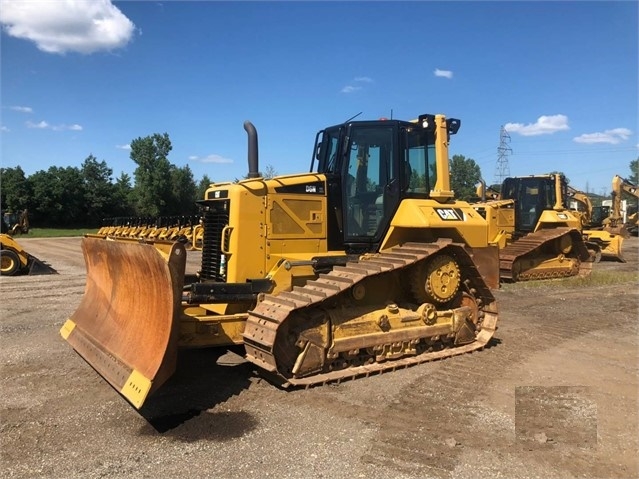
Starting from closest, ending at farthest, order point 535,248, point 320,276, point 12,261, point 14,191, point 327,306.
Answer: point 327,306 < point 320,276 < point 535,248 < point 12,261 < point 14,191

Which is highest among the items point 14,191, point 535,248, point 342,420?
point 14,191

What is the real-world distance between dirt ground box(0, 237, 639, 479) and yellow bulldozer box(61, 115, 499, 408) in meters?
0.36

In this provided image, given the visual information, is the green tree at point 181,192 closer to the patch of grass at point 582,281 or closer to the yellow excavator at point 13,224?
the yellow excavator at point 13,224

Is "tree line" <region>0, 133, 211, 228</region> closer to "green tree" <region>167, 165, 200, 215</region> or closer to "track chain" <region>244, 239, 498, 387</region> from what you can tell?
"green tree" <region>167, 165, 200, 215</region>

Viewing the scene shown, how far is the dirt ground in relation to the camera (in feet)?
12.9

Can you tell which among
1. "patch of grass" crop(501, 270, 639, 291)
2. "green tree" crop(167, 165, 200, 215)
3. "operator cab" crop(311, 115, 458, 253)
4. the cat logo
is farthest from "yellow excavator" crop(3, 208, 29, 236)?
"green tree" crop(167, 165, 200, 215)

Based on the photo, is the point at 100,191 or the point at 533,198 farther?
the point at 100,191

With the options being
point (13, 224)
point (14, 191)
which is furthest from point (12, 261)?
point (14, 191)

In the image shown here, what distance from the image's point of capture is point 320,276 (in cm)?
624

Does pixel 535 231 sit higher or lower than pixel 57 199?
lower

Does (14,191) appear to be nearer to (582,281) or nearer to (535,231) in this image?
(535,231)

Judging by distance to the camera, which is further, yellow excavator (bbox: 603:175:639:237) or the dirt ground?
yellow excavator (bbox: 603:175:639:237)


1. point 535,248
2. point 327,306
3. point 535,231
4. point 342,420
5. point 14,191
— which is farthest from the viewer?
point 14,191

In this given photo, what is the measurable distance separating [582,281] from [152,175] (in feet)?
190
